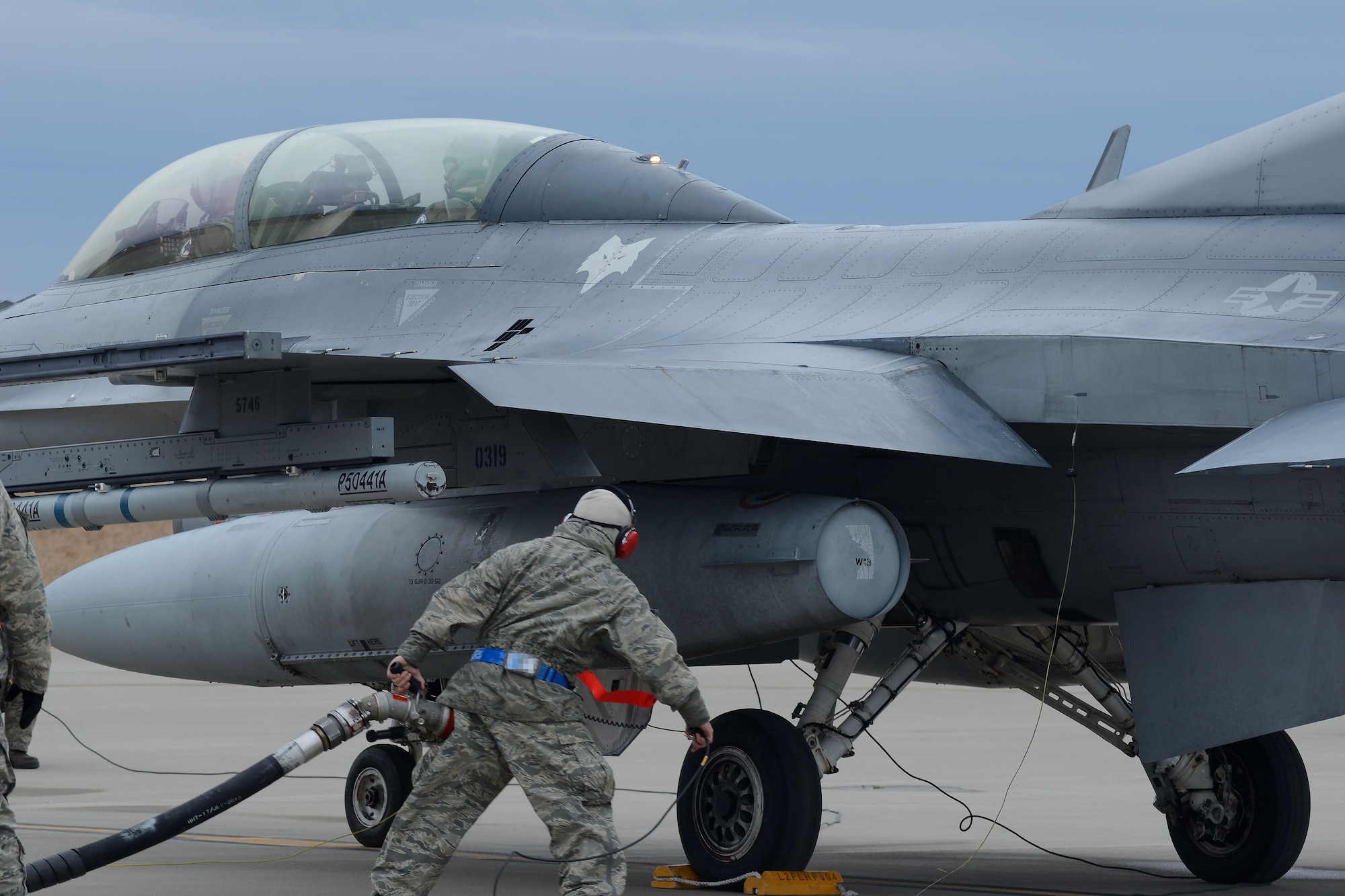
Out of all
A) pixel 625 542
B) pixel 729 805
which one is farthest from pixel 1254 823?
pixel 625 542

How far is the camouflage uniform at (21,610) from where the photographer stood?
580 cm

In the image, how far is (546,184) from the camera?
33.8ft

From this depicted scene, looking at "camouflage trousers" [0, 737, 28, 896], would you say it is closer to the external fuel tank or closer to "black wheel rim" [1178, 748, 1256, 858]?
the external fuel tank

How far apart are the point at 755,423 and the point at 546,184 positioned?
10.7ft

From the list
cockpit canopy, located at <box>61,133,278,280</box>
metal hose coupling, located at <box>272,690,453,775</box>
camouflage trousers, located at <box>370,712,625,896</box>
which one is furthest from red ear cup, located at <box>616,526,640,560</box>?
cockpit canopy, located at <box>61,133,278,280</box>

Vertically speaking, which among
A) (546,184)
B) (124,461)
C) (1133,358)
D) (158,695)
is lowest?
(158,695)

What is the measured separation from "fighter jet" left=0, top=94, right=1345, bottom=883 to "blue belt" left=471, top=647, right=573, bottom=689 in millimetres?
1392

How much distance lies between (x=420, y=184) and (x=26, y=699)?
16.9 feet

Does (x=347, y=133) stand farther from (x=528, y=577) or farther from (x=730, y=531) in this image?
(x=528, y=577)

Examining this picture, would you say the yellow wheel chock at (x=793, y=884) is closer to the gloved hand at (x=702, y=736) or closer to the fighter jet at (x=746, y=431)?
the fighter jet at (x=746, y=431)

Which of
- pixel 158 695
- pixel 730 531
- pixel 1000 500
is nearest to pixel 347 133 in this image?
pixel 730 531

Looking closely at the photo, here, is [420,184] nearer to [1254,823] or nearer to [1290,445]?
[1290,445]

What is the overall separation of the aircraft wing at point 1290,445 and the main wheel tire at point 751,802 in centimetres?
268

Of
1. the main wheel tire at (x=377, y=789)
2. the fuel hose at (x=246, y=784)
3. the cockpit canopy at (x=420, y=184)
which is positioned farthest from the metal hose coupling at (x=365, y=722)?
the cockpit canopy at (x=420, y=184)
